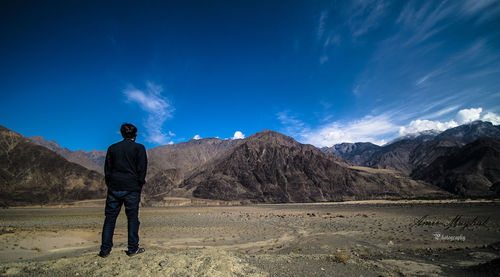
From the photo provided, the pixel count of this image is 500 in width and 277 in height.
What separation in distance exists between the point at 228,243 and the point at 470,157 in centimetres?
11842

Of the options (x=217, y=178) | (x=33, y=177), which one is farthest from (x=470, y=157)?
(x=33, y=177)

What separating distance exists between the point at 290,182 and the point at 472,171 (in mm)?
65768

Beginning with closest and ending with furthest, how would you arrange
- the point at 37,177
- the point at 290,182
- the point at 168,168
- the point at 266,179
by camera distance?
1. the point at 37,177
2. the point at 290,182
3. the point at 266,179
4. the point at 168,168

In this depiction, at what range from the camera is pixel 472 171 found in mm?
79312

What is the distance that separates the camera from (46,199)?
67.5 meters

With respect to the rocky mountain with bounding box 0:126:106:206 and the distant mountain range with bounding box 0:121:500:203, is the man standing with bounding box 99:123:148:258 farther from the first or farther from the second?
the rocky mountain with bounding box 0:126:106:206

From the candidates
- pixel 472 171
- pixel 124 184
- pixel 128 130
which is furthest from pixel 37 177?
pixel 472 171

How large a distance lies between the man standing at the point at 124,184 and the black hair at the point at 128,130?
22 centimetres

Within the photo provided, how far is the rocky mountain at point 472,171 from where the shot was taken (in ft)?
233

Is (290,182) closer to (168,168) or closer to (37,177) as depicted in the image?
(37,177)

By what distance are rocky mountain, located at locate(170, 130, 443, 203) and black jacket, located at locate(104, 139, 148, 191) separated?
76.0 m

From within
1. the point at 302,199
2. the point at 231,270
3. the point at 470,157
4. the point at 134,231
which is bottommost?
the point at 302,199

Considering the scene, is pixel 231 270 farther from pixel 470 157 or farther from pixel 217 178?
pixel 470 157

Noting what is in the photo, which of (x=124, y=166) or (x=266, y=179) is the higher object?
(x=266, y=179)
